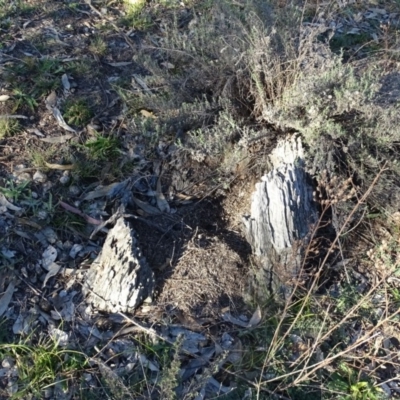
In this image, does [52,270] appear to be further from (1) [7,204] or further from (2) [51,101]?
(2) [51,101]

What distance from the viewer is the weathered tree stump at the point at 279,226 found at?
3.10m

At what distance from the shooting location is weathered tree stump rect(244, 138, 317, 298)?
10.2ft

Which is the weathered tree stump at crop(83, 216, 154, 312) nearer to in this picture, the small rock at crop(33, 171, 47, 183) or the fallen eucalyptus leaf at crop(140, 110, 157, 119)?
the small rock at crop(33, 171, 47, 183)

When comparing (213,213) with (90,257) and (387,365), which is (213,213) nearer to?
(90,257)

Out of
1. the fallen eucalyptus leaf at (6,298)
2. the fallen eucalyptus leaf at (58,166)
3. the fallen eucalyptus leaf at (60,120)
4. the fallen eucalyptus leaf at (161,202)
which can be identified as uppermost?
the fallen eucalyptus leaf at (60,120)

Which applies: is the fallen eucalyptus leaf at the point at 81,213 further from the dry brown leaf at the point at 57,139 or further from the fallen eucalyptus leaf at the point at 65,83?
the fallen eucalyptus leaf at the point at 65,83

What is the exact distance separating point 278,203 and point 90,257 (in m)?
1.10

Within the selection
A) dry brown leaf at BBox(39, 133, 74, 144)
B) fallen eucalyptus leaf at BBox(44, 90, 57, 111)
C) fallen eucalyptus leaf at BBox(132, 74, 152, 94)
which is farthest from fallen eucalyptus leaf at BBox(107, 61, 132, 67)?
dry brown leaf at BBox(39, 133, 74, 144)

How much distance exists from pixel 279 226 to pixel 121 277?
0.90 metres

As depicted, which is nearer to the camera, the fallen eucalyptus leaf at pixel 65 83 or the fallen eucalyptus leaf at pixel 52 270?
the fallen eucalyptus leaf at pixel 52 270

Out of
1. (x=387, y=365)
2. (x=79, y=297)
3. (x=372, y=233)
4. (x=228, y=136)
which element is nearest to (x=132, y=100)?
(x=228, y=136)

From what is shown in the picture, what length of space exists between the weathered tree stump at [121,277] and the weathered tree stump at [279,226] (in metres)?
0.62

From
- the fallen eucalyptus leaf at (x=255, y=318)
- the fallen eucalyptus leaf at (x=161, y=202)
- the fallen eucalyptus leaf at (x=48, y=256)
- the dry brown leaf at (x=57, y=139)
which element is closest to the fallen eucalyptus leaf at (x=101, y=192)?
the fallen eucalyptus leaf at (x=161, y=202)

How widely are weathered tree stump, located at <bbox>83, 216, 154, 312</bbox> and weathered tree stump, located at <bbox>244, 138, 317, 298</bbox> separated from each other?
62 centimetres
